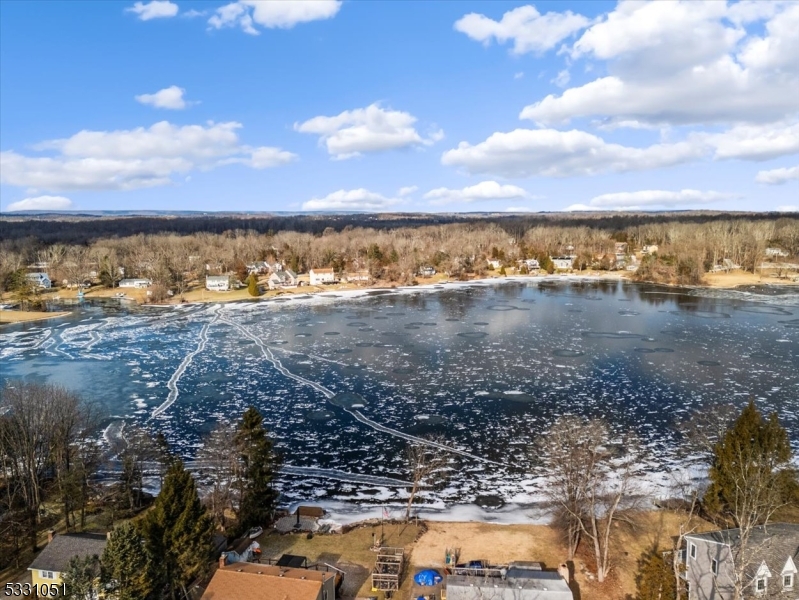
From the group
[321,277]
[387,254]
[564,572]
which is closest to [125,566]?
[564,572]

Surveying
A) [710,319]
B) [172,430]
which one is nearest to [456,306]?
[710,319]

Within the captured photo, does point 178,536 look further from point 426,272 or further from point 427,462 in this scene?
point 426,272

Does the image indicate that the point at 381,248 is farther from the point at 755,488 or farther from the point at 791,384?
the point at 755,488

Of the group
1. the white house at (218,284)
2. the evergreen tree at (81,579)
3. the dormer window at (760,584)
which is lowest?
the dormer window at (760,584)

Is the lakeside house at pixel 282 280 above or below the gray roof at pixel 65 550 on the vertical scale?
above

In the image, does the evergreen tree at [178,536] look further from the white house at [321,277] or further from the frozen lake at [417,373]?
the white house at [321,277]

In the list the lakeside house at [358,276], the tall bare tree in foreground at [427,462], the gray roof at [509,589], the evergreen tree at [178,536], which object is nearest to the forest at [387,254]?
the lakeside house at [358,276]
